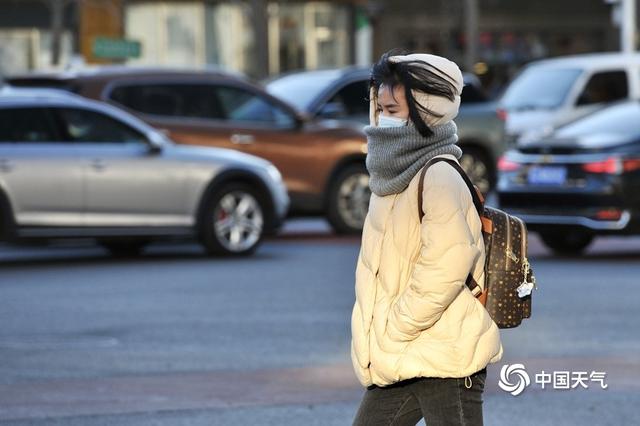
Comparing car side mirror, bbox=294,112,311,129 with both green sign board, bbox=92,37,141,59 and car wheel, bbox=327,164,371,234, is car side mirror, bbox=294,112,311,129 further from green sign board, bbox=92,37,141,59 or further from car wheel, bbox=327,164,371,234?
green sign board, bbox=92,37,141,59

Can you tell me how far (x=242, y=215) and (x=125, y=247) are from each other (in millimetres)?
1367

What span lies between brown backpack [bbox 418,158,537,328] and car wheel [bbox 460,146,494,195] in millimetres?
15967

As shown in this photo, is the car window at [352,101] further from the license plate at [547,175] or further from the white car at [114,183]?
the license plate at [547,175]

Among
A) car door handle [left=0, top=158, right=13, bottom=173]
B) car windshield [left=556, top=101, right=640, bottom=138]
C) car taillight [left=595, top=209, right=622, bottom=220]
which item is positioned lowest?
car taillight [left=595, top=209, right=622, bottom=220]

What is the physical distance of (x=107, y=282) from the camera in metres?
13.6

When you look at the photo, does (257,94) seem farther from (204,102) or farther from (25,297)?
(25,297)

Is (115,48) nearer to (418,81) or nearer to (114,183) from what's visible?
(114,183)

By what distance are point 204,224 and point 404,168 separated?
10831mm

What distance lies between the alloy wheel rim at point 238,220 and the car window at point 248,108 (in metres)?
2.38

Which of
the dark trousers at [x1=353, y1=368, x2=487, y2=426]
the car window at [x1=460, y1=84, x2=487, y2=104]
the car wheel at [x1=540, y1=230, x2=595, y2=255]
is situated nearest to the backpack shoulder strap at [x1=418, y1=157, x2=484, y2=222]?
the dark trousers at [x1=353, y1=368, x2=487, y2=426]

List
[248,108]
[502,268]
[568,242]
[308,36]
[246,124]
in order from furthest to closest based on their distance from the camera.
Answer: [308,36]
[248,108]
[246,124]
[568,242]
[502,268]

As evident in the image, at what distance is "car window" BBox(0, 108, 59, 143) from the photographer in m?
14.8

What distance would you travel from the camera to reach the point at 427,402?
4711 millimetres

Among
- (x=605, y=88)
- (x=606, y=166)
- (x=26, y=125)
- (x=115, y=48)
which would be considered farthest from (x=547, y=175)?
(x=115, y=48)
